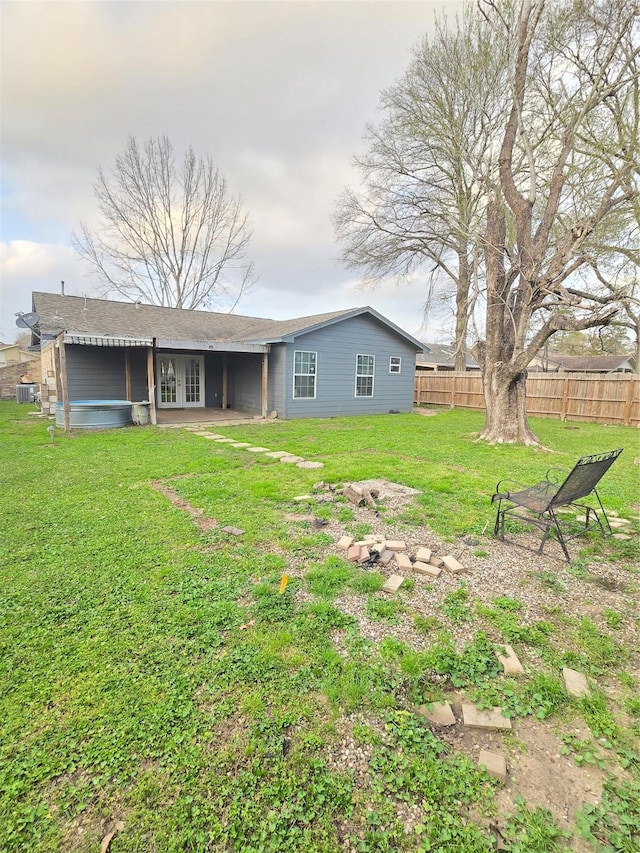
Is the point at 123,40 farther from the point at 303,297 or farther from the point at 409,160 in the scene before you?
the point at 303,297

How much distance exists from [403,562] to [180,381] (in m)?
12.4

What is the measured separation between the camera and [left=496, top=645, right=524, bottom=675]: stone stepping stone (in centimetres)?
201

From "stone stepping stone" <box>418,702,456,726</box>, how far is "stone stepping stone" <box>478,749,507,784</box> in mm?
176

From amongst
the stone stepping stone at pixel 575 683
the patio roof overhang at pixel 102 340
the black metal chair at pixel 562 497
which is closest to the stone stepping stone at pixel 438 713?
the stone stepping stone at pixel 575 683

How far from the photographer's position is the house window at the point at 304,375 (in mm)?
11938

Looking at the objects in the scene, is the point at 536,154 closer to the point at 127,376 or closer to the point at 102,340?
the point at 102,340

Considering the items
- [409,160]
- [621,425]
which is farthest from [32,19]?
[621,425]

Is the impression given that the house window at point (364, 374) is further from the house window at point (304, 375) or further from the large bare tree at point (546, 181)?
the large bare tree at point (546, 181)

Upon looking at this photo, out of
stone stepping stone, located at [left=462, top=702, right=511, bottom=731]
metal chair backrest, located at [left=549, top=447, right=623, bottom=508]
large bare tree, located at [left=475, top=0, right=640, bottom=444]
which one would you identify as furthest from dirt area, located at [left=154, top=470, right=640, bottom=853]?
large bare tree, located at [left=475, top=0, right=640, bottom=444]

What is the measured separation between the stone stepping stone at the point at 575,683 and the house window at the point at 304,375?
34.4 ft

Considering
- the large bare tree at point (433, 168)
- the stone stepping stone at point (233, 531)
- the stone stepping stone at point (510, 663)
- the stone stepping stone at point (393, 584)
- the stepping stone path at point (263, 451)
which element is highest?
the large bare tree at point (433, 168)

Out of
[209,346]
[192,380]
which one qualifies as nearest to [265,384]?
[209,346]

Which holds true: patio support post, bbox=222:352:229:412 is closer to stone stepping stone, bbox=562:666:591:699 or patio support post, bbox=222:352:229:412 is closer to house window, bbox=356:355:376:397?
house window, bbox=356:355:376:397

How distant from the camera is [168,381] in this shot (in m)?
13.6
